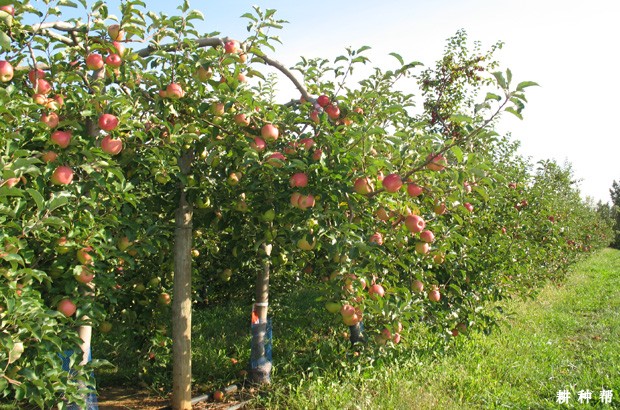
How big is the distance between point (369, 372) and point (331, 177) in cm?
167

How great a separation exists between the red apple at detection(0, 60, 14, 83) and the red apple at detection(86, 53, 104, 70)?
358 millimetres

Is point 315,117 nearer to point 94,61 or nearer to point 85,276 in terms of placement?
point 94,61

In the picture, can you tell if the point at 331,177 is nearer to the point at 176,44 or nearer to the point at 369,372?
the point at 176,44

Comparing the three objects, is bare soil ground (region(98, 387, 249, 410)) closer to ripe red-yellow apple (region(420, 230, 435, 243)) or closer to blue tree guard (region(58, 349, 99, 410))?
blue tree guard (region(58, 349, 99, 410))

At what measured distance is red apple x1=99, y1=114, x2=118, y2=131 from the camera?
2223mm

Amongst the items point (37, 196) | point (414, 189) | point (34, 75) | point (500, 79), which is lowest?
point (37, 196)

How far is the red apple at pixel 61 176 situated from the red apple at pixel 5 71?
0.44 m

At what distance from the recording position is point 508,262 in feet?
17.0

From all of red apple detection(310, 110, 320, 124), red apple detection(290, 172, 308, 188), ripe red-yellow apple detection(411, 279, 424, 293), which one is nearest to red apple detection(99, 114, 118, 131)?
red apple detection(290, 172, 308, 188)

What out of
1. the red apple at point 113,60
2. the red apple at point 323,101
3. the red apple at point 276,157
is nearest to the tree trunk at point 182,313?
the red apple at point 276,157

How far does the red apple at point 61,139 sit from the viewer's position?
2.15 m

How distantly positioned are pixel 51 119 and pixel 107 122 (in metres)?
0.23

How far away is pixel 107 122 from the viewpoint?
2.23 metres

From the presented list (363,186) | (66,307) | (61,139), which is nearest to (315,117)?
(363,186)
